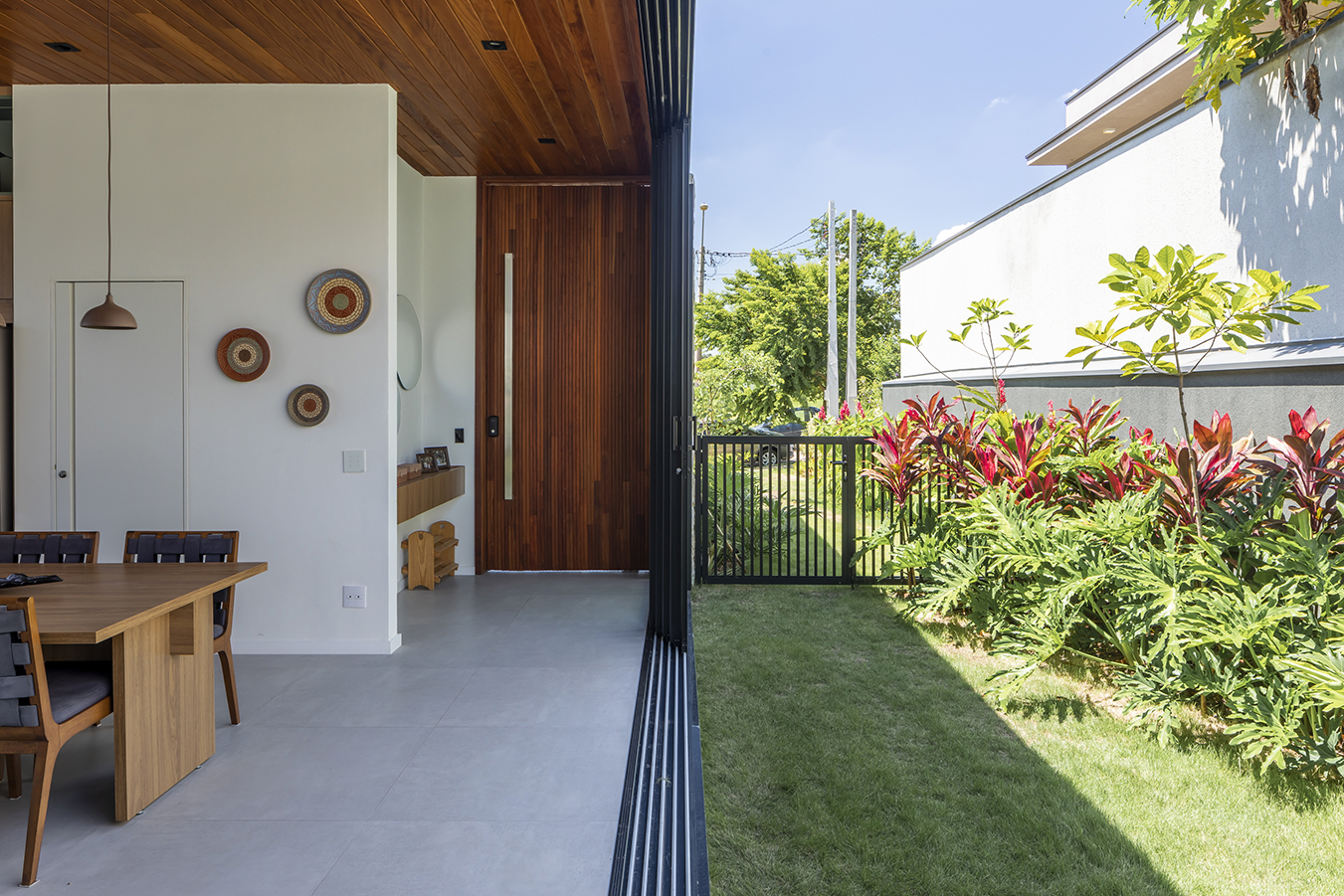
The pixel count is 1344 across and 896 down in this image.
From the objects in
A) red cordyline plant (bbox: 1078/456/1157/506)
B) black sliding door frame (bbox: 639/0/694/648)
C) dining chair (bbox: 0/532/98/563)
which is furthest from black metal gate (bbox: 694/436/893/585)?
dining chair (bbox: 0/532/98/563)

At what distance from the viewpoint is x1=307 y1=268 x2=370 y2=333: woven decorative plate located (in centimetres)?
394

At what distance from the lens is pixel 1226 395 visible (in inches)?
158

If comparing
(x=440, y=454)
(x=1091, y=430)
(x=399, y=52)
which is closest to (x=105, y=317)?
(x=399, y=52)

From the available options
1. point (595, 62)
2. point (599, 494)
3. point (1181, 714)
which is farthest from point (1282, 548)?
point (599, 494)

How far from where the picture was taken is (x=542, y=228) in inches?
225

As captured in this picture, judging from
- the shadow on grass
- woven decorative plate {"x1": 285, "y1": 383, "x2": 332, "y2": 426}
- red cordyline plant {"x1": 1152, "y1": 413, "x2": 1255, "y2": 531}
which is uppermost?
woven decorative plate {"x1": 285, "y1": 383, "x2": 332, "y2": 426}

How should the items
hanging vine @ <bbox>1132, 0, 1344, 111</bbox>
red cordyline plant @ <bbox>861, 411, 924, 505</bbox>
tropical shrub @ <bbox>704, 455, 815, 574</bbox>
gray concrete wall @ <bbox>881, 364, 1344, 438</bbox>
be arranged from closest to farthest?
1. gray concrete wall @ <bbox>881, 364, 1344, 438</bbox>
2. hanging vine @ <bbox>1132, 0, 1344, 111</bbox>
3. red cordyline plant @ <bbox>861, 411, 924, 505</bbox>
4. tropical shrub @ <bbox>704, 455, 815, 574</bbox>

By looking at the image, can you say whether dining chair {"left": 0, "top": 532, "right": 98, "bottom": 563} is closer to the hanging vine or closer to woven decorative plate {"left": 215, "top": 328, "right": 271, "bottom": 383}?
woven decorative plate {"left": 215, "top": 328, "right": 271, "bottom": 383}

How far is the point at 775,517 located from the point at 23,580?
4.53 metres

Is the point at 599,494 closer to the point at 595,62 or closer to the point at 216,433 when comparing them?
the point at 216,433

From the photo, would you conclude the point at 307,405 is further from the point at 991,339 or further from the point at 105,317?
the point at 991,339

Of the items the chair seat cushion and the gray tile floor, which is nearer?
the gray tile floor

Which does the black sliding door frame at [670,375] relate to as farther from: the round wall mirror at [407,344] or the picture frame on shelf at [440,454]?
the round wall mirror at [407,344]

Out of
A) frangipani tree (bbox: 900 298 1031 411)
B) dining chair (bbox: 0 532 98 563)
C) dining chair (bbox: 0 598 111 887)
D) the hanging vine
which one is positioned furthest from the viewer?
frangipani tree (bbox: 900 298 1031 411)
